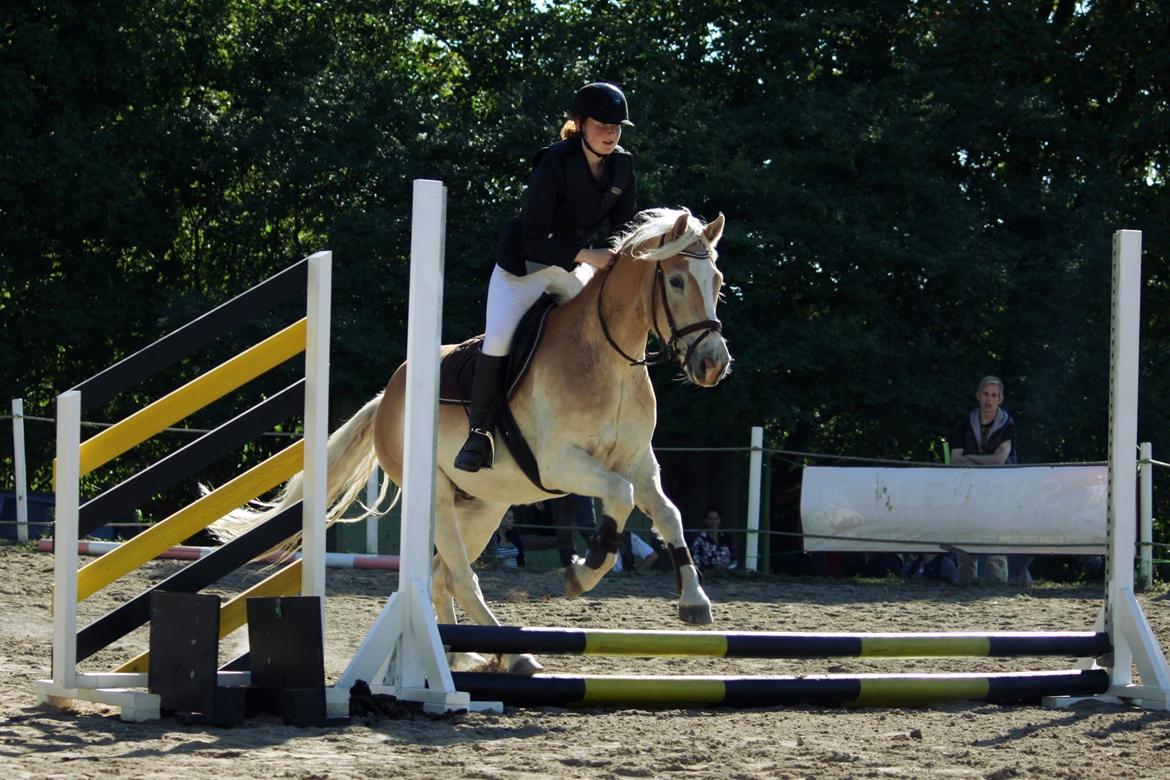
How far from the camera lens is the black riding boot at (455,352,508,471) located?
19.0 feet

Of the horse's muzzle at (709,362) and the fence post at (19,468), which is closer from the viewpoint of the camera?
the horse's muzzle at (709,362)

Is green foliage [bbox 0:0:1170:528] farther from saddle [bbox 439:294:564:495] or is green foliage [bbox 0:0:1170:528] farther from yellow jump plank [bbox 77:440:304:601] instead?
yellow jump plank [bbox 77:440:304:601]

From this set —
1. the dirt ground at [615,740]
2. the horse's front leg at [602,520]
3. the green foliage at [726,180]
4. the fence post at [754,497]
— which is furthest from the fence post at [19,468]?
the horse's front leg at [602,520]

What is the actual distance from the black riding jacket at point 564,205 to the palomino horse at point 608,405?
6.9 inches

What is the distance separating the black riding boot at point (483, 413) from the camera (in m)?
5.79

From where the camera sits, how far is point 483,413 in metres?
5.83

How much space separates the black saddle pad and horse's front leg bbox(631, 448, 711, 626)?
2.04 feet

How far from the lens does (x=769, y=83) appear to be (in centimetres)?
1623

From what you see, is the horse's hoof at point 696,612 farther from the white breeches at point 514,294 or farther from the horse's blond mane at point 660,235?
the white breeches at point 514,294

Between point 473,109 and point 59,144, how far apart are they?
219 inches

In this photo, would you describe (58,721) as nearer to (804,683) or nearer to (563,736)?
(563,736)

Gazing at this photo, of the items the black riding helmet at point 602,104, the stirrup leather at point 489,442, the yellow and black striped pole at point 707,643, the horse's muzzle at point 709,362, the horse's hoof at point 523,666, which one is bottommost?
the horse's hoof at point 523,666


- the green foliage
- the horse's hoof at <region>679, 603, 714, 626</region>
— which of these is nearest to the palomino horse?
the horse's hoof at <region>679, 603, 714, 626</region>

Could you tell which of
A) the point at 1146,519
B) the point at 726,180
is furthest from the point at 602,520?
the point at 726,180
